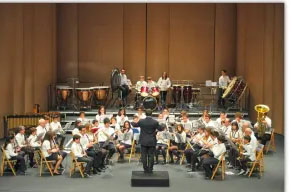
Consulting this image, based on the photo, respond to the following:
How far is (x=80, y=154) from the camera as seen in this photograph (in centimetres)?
1252

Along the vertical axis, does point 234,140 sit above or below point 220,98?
below

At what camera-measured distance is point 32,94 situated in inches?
753

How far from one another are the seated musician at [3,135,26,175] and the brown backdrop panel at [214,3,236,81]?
37.6 feet

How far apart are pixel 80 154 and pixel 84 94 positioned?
737cm

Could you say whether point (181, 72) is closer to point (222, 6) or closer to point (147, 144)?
point (222, 6)

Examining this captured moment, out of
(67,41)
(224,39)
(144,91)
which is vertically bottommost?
(144,91)

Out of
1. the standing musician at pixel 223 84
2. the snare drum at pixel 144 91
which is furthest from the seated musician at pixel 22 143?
the standing musician at pixel 223 84

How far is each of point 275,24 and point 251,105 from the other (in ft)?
10.8

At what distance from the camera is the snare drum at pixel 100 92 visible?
65.8ft

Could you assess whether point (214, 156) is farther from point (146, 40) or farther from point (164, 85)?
point (146, 40)

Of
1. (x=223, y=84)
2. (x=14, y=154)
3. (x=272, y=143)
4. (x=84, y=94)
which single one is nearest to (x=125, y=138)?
(x=14, y=154)

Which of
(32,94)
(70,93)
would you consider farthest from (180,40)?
(32,94)

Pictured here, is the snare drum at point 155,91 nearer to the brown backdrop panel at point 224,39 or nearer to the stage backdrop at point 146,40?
the stage backdrop at point 146,40

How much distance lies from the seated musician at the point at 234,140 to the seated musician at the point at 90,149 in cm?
340
